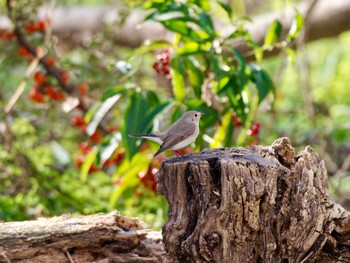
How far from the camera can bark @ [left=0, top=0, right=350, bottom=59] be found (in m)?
6.08

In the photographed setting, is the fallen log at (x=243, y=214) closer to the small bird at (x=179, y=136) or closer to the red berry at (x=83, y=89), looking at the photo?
the small bird at (x=179, y=136)

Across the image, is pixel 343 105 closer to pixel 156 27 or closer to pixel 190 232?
pixel 156 27

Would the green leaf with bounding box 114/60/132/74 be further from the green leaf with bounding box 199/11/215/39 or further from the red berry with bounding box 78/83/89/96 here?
the red berry with bounding box 78/83/89/96

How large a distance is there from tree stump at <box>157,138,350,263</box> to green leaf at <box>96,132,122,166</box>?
1.59m

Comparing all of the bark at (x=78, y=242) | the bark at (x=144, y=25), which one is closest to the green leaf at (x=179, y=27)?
the bark at (x=144, y=25)

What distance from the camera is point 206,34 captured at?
402 cm

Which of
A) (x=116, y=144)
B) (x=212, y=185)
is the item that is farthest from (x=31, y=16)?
(x=212, y=185)

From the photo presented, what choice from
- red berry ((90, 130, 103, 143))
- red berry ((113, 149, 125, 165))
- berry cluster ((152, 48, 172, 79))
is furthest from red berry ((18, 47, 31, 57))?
berry cluster ((152, 48, 172, 79))

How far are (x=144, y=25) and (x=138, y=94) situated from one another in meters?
2.48

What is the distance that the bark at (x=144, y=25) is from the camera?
608 centimetres

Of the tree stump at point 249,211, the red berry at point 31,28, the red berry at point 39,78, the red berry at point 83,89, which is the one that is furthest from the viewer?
the red berry at point 31,28

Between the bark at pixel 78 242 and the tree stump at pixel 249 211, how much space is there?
369 mm

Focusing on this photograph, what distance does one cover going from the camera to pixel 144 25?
6.46 m

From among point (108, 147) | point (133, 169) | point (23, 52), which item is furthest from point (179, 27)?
point (23, 52)
